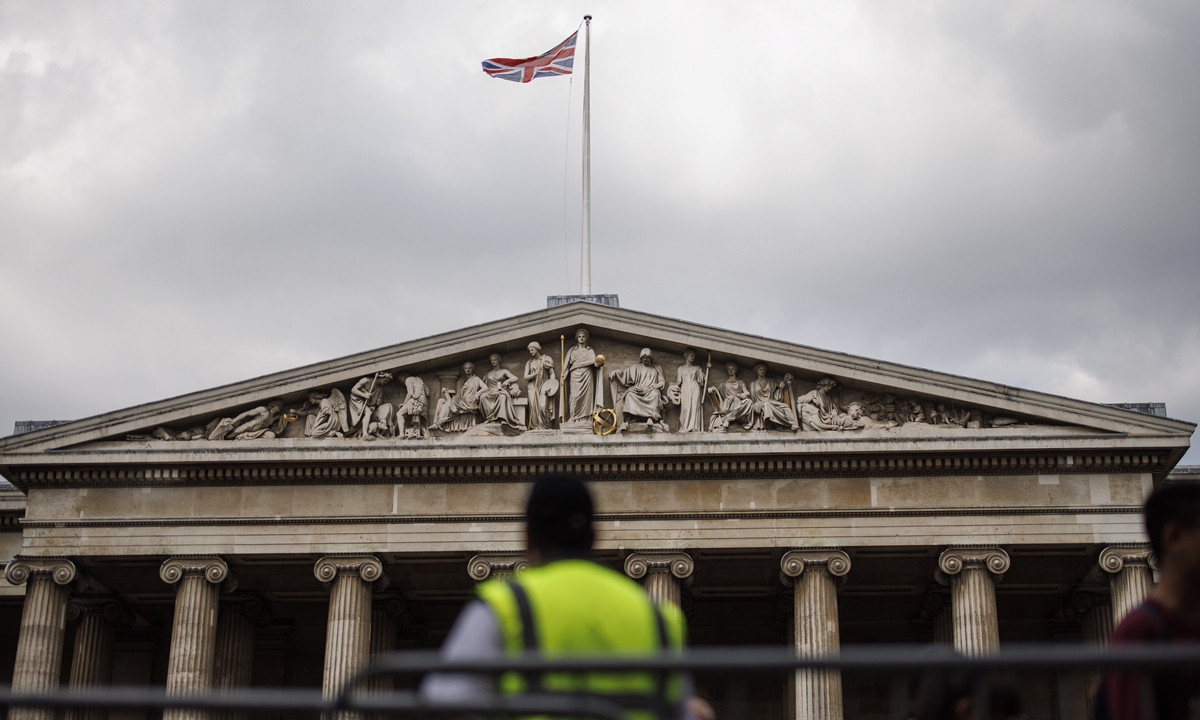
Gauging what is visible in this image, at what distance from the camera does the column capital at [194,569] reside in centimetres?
3000

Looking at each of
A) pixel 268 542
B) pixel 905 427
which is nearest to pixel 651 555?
pixel 905 427

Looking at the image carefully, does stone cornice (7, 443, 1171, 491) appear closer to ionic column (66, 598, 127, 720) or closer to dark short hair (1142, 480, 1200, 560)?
ionic column (66, 598, 127, 720)

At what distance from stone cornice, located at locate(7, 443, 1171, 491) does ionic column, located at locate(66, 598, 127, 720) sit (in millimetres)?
3994

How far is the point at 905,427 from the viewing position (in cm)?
2992

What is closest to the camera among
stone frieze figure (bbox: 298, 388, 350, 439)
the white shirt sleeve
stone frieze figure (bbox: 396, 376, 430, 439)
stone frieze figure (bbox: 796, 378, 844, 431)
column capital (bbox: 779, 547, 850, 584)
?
the white shirt sleeve

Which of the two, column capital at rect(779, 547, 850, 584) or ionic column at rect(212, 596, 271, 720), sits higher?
column capital at rect(779, 547, 850, 584)

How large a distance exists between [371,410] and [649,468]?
19.9 ft

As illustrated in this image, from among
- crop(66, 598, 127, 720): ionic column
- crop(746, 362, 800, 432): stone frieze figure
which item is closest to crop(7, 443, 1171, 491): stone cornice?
crop(746, 362, 800, 432): stone frieze figure

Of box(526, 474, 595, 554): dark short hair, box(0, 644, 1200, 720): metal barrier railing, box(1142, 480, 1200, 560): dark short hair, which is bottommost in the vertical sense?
box(0, 644, 1200, 720): metal barrier railing

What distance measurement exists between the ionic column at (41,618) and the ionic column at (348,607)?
5.62 meters

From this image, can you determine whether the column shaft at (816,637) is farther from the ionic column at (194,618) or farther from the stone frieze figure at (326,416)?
the ionic column at (194,618)

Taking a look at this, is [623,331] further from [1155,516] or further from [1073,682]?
[1155,516]

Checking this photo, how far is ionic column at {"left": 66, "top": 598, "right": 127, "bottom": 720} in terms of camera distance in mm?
32469

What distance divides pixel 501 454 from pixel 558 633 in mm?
24269
